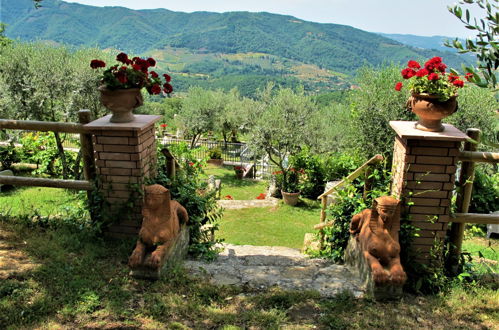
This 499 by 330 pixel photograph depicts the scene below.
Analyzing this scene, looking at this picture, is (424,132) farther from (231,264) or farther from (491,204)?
(491,204)

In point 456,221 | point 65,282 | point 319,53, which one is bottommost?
point 65,282

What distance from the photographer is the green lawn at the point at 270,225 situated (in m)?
Result: 8.70

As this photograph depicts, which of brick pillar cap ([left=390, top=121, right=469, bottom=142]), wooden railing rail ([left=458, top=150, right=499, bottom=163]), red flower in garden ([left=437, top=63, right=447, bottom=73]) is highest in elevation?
red flower in garden ([left=437, top=63, right=447, bottom=73])

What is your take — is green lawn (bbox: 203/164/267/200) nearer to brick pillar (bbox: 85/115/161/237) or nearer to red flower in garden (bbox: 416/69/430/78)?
brick pillar (bbox: 85/115/161/237)

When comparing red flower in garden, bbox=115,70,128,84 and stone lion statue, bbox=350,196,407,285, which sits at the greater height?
red flower in garden, bbox=115,70,128,84

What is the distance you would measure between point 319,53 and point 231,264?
197568mm

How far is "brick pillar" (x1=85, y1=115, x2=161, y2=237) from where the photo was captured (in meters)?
3.70

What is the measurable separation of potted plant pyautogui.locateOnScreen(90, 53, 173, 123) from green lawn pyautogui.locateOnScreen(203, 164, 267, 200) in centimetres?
1020

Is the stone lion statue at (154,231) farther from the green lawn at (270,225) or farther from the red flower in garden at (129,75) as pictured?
the green lawn at (270,225)

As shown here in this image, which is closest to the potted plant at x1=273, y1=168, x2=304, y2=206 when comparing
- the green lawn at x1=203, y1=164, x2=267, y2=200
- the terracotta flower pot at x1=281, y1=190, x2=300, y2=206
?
the terracotta flower pot at x1=281, y1=190, x2=300, y2=206

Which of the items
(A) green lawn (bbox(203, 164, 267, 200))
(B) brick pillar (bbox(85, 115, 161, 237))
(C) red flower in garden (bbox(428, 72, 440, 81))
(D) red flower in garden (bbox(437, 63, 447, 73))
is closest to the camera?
(C) red flower in garden (bbox(428, 72, 440, 81))

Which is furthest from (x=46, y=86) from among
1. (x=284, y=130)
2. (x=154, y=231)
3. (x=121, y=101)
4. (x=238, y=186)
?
(x=154, y=231)

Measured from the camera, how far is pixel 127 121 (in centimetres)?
379

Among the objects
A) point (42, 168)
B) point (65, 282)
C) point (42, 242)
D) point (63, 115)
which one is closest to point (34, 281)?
point (65, 282)
